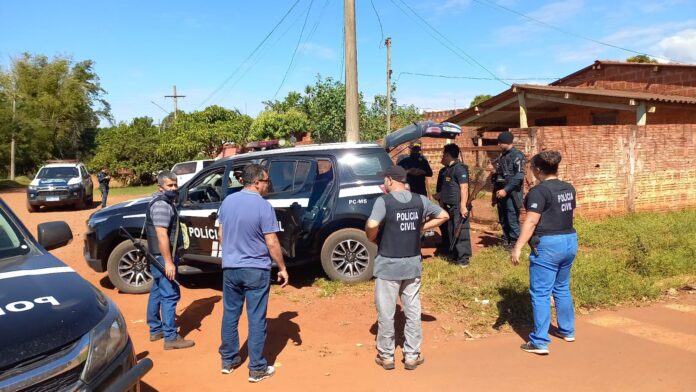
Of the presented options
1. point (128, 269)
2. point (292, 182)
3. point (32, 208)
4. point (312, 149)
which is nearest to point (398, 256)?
point (292, 182)

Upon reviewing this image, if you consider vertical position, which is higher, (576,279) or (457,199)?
(457,199)

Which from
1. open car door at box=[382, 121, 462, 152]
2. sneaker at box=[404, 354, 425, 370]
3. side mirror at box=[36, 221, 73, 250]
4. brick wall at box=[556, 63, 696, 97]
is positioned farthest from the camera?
brick wall at box=[556, 63, 696, 97]

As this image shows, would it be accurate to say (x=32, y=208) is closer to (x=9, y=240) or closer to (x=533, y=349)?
(x=9, y=240)

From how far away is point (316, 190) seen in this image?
256 inches

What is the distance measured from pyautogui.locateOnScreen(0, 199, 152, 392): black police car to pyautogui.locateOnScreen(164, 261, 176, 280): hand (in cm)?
126

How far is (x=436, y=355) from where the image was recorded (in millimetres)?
4398

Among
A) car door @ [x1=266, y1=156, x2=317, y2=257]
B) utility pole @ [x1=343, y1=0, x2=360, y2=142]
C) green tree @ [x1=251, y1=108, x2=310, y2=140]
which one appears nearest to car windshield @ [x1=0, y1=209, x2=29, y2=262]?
car door @ [x1=266, y1=156, x2=317, y2=257]

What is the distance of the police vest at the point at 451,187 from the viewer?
7154mm

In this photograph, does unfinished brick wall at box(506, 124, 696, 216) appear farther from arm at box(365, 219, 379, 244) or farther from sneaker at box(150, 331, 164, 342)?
sneaker at box(150, 331, 164, 342)

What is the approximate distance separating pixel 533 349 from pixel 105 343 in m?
3.40

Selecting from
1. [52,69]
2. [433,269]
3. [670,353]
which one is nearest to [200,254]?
[433,269]

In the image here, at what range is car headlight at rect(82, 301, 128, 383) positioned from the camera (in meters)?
2.54

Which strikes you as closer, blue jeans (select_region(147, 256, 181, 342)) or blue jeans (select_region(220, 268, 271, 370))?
blue jeans (select_region(220, 268, 271, 370))

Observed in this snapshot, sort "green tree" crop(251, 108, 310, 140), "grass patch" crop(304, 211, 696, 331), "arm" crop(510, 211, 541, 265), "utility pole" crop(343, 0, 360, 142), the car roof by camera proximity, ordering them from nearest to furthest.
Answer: "arm" crop(510, 211, 541, 265)
"grass patch" crop(304, 211, 696, 331)
the car roof
"utility pole" crop(343, 0, 360, 142)
"green tree" crop(251, 108, 310, 140)
